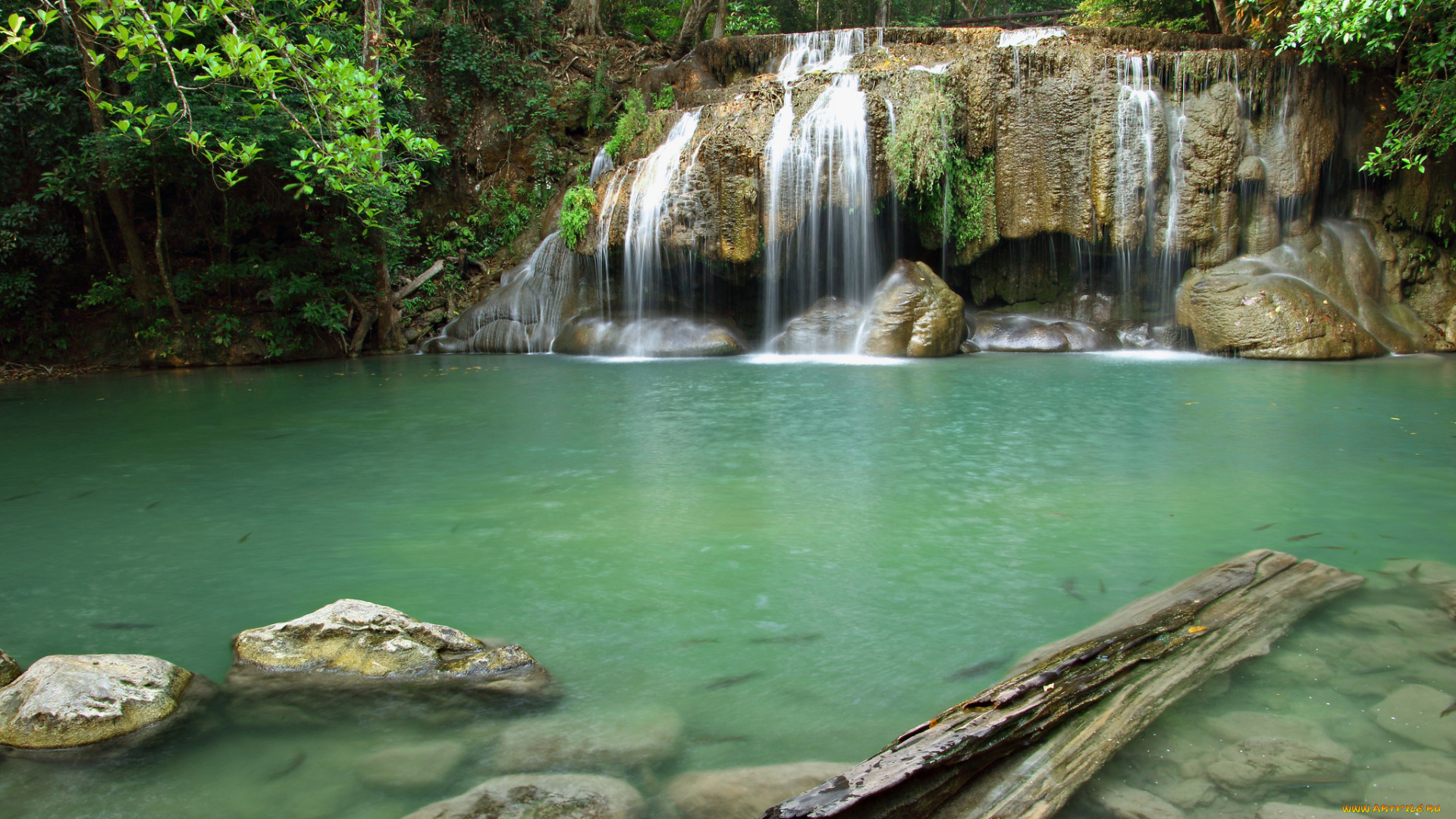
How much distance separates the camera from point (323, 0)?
8156mm

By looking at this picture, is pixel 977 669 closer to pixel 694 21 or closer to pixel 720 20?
pixel 694 21

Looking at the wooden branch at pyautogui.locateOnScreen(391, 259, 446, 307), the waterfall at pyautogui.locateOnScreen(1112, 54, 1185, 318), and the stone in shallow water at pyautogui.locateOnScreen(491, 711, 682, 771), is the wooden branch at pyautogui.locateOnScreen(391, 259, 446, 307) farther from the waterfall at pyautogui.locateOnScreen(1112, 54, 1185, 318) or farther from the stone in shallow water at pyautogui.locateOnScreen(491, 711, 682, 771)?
the stone in shallow water at pyautogui.locateOnScreen(491, 711, 682, 771)

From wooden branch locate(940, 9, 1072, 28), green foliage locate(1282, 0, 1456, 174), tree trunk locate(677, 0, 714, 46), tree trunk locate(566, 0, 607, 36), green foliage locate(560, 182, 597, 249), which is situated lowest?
green foliage locate(560, 182, 597, 249)

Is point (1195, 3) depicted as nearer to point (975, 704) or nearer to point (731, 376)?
point (731, 376)

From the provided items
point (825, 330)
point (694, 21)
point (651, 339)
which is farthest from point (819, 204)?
point (694, 21)

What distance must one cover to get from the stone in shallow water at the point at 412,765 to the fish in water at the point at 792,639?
3.66ft

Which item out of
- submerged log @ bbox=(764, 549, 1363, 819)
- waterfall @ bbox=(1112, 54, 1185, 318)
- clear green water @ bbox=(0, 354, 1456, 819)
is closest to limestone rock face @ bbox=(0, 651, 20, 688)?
clear green water @ bbox=(0, 354, 1456, 819)

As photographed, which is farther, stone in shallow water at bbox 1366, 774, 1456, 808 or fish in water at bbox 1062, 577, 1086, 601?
fish in water at bbox 1062, 577, 1086, 601

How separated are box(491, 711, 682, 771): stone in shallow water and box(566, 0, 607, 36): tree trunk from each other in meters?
21.5

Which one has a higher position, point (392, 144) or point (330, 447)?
point (392, 144)

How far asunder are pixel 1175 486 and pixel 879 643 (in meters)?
2.93

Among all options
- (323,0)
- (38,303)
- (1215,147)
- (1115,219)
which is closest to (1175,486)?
(323,0)

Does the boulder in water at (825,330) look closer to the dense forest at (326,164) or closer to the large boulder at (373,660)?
the dense forest at (326,164)

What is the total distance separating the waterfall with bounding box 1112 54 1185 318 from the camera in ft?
42.8
